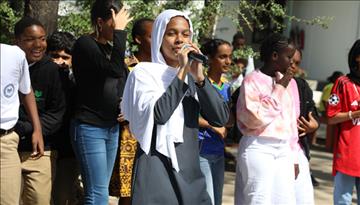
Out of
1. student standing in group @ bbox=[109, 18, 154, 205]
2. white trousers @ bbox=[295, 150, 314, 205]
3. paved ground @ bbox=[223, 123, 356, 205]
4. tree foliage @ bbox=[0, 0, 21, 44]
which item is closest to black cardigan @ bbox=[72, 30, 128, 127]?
student standing in group @ bbox=[109, 18, 154, 205]

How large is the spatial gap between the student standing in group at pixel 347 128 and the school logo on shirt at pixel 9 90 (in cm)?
270

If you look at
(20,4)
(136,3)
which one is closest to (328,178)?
(136,3)

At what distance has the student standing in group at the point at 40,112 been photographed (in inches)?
154

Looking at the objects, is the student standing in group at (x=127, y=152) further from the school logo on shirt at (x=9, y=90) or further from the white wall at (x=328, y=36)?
the white wall at (x=328, y=36)

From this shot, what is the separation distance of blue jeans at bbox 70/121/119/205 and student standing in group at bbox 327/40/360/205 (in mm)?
1991

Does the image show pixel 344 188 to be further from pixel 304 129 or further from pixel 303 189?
pixel 304 129

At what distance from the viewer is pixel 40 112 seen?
13.4 feet

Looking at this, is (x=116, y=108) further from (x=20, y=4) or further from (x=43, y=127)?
(x=20, y=4)

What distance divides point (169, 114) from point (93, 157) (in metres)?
1.14

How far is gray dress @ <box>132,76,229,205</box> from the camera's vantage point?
3062mm

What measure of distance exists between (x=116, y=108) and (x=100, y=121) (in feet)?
0.53

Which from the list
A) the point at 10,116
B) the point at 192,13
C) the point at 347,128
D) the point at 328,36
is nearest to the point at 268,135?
the point at 347,128

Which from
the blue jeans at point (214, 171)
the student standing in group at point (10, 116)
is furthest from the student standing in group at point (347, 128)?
the student standing in group at point (10, 116)

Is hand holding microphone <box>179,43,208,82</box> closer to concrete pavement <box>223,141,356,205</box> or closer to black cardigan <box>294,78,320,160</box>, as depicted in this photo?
black cardigan <box>294,78,320,160</box>
